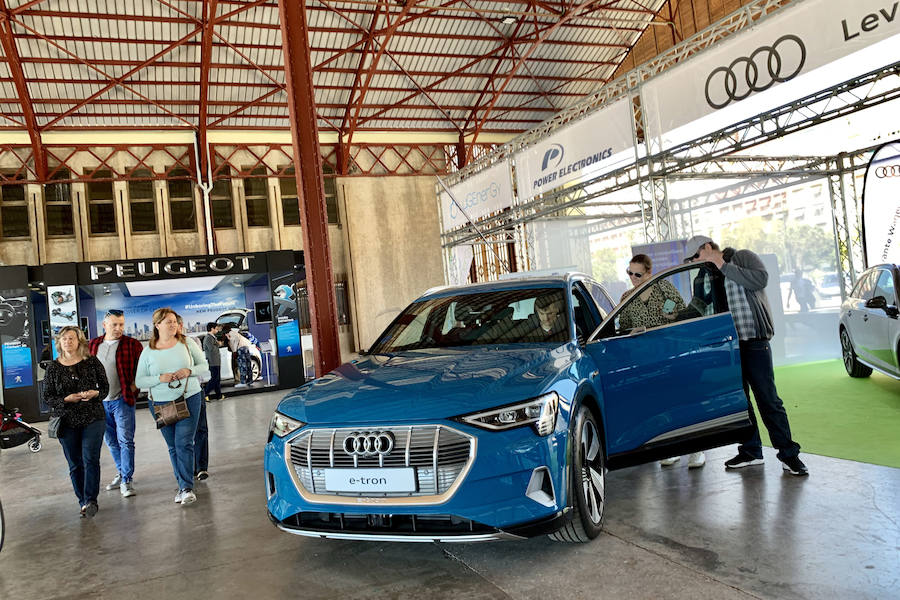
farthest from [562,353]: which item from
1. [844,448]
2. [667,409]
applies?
[844,448]

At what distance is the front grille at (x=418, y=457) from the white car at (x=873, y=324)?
5.95 m

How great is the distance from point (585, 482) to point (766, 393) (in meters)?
1.84

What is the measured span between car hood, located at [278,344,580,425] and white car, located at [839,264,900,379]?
200 inches

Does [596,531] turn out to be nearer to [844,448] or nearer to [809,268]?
[844,448]

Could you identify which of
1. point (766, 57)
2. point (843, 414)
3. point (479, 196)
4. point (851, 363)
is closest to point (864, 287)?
point (851, 363)

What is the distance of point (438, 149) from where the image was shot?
2431 centimetres

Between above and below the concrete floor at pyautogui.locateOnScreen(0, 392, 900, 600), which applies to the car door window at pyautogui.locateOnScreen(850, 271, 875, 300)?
above

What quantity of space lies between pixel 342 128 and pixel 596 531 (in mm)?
20345

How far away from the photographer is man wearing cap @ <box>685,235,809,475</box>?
4.58 metres

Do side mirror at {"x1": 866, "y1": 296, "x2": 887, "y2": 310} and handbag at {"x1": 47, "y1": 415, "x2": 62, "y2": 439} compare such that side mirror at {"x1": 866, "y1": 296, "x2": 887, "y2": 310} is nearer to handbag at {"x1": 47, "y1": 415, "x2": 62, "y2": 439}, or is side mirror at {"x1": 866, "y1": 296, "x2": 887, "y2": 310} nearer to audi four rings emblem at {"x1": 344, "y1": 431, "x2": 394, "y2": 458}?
audi four rings emblem at {"x1": 344, "y1": 431, "x2": 394, "y2": 458}

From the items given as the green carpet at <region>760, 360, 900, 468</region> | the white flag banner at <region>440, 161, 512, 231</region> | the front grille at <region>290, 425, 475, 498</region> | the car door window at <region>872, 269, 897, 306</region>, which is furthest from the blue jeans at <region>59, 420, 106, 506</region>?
the white flag banner at <region>440, 161, 512, 231</region>

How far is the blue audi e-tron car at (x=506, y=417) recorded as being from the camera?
310 centimetres

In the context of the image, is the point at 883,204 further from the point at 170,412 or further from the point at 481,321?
the point at 170,412

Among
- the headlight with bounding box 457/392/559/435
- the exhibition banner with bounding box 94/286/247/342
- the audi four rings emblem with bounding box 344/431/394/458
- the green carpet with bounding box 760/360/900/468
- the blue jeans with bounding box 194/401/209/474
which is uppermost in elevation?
the exhibition banner with bounding box 94/286/247/342
